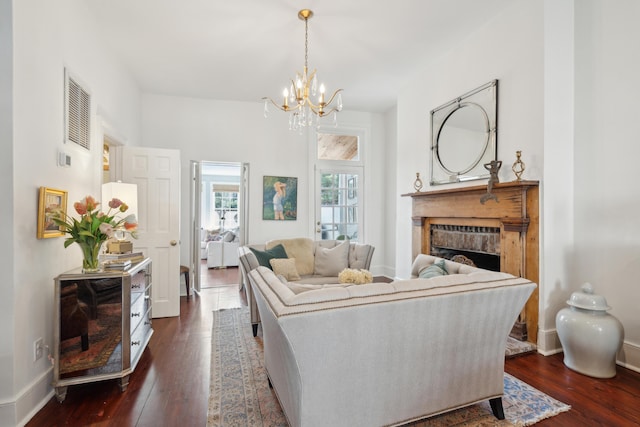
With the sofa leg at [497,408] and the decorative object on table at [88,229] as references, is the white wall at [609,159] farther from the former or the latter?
the decorative object on table at [88,229]

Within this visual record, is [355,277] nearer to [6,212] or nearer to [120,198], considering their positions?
[120,198]

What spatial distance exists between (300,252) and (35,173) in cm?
274

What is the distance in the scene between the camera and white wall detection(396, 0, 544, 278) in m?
2.81

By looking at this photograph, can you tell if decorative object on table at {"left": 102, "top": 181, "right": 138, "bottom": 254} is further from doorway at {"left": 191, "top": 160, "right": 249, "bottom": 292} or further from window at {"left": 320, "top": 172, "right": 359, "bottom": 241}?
window at {"left": 320, "top": 172, "right": 359, "bottom": 241}

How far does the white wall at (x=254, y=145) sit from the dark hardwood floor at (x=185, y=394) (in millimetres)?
2697

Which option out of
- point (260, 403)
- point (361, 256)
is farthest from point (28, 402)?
point (361, 256)

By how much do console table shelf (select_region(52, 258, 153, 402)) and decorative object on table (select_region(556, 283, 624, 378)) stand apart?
3363mm

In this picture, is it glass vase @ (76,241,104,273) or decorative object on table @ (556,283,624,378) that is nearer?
glass vase @ (76,241,104,273)

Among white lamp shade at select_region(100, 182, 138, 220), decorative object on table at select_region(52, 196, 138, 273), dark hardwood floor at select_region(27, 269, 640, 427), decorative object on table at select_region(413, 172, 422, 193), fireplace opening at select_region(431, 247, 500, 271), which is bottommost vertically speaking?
dark hardwood floor at select_region(27, 269, 640, 427)

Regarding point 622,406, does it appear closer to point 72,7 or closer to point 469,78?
point 469,78

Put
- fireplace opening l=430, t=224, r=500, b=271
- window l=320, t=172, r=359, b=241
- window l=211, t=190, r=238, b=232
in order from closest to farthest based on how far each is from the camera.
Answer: fireplace opening l=430, t=224, r=500, b=271
window l=320, t=172, r=359, b=241
window l=211, t=190, r=238, b=232

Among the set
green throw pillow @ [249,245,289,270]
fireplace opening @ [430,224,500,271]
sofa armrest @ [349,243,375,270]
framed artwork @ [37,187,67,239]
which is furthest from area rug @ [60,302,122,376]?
fireplace opening @ [430,224,500,271]

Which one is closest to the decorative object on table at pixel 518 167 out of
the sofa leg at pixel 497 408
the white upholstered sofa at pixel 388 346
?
the white upholstered sofa at pixel 388 346

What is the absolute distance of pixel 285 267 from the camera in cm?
362
